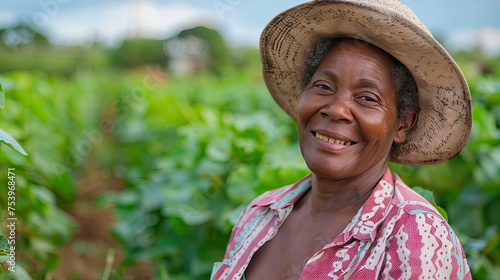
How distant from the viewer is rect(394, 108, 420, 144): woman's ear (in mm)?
2213

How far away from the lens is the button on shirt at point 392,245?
1.86 m

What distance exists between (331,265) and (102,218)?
255 inches

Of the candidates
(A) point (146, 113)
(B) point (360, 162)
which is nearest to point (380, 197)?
(B) point (360, 162)

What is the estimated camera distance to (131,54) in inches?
1711

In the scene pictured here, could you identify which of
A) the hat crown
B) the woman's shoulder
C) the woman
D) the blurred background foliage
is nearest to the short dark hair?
the woman

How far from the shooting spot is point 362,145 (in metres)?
2.06

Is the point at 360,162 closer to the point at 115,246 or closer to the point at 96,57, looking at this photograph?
the point at 115,246

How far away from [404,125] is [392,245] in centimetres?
46

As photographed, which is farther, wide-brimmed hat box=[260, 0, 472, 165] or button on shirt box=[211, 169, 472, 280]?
wide-brimmed hat box=[260, 0, 472, 165]

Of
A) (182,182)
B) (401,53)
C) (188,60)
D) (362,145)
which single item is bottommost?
(188,60)

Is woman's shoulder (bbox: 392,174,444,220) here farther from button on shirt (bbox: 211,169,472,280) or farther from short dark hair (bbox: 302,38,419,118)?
short dark hair (bbox: 302,38,419,118)

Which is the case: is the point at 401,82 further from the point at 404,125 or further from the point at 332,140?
the point at 332,140

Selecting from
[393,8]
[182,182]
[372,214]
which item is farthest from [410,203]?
[182,182]

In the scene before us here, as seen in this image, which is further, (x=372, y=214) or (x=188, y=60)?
(x=188, y=60)
